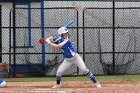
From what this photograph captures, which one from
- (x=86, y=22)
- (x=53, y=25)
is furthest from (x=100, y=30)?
(x=53, y=25)

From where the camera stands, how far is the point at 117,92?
12477mm

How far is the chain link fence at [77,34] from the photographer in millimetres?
18609

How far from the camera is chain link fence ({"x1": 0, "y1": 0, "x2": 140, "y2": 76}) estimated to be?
18609 mm

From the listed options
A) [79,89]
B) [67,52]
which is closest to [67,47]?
[67,52]

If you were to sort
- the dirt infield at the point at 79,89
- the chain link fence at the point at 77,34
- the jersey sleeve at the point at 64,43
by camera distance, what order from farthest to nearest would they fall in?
the chain link fence at the point at 77,34 < the jersey sleeve at the point at 64,43 < the dirt infield at the point at 79,89

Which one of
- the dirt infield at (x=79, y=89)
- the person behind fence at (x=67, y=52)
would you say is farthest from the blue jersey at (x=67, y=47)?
the dirt infield at (x=79, y=89)

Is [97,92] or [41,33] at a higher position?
[41,33]

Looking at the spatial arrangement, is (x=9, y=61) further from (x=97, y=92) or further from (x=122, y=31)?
(x=97, y=92)

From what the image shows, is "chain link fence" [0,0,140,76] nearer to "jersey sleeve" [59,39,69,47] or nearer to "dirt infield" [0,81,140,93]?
"dirt infield" [0,81,140,93]

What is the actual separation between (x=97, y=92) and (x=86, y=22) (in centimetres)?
681

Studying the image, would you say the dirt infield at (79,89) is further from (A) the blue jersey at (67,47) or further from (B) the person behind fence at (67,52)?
(A) the blue jersey at (67,47)

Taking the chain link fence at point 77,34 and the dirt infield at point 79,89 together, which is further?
the chain link fence at point 77,34

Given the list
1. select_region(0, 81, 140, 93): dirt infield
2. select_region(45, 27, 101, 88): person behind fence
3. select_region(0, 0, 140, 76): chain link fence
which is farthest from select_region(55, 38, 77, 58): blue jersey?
select_region(0, 0, 140, 76): chain link fence

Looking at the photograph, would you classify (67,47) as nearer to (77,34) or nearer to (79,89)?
(79,89)
